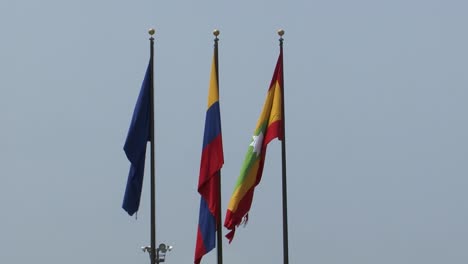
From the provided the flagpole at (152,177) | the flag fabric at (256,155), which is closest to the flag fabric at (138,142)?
the flagpole at (152,177)

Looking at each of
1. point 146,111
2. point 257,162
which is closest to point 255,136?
point 257,162

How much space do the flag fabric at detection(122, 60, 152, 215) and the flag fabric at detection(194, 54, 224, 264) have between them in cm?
154

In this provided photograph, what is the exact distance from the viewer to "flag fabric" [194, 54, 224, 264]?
34469 millimetres

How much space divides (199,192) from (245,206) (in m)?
1.29

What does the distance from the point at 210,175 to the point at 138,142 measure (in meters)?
2.06

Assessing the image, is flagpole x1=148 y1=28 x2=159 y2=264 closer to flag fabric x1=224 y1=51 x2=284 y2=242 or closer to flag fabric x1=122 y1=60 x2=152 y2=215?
flag fabric x1=122 y1=60 x2=152 y2=215

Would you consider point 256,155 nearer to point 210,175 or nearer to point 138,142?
point 210,175

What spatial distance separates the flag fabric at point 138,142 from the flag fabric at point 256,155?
259 cm

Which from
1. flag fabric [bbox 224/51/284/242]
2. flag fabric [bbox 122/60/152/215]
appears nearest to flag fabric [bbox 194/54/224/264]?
flag fabric [bbox 224/51/284/242]

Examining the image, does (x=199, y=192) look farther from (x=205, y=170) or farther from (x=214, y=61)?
(x=214, y=61)

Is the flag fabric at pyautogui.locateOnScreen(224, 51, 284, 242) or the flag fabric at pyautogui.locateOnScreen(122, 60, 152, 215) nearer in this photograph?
the flag fabric at pyautogui.locateOnScreen(224, 51, 284, 242)

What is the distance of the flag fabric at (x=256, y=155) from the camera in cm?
3412

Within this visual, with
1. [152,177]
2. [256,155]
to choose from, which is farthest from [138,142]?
[256,155]

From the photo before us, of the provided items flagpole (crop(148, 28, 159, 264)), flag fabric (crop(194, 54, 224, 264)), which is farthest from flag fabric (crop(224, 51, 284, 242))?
flagpole (crop(148, 28, 159, 264))
